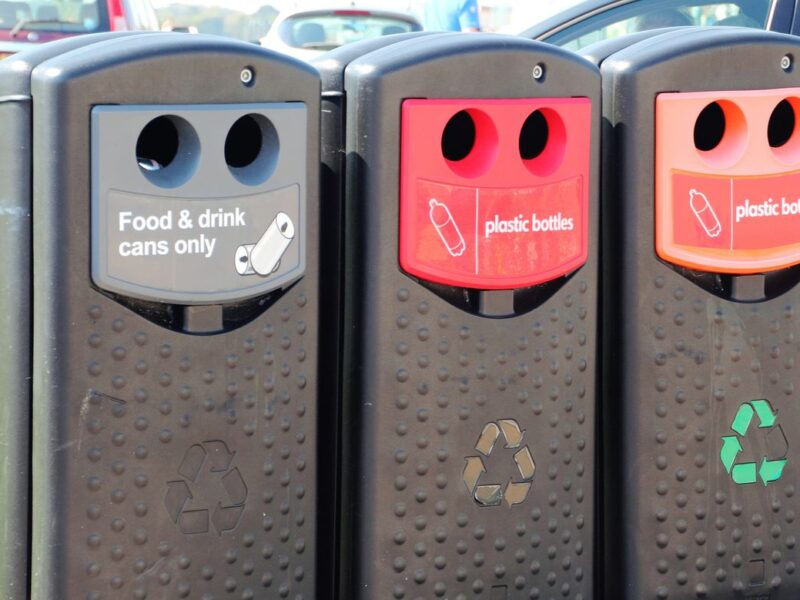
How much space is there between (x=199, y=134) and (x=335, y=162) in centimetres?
34

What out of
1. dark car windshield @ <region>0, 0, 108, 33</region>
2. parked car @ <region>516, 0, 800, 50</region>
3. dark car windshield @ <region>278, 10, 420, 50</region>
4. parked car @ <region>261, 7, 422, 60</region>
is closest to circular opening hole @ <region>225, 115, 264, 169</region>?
parked car @ <region>516, 0, 800, 50</region>

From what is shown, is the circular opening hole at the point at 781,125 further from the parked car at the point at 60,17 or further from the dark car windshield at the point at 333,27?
the dark car windshield at the point at 333,27

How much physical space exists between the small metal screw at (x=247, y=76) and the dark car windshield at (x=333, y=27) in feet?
31.3

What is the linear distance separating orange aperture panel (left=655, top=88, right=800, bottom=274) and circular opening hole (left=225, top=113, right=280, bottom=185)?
0.77 meters

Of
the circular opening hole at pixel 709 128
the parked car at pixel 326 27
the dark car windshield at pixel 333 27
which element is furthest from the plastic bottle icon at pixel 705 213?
the dark car windshield at pixel 333 27

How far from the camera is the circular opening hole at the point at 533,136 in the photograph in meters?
2.62

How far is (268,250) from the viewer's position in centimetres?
232

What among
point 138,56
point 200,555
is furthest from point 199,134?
point 200,555

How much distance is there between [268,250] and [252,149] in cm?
24

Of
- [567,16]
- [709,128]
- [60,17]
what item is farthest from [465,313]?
[60,17]

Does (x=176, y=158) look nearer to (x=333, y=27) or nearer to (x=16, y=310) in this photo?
(x=16, y=310)

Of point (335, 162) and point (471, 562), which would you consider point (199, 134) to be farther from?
point (471, 562)

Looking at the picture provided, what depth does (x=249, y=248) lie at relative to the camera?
→ 229cm

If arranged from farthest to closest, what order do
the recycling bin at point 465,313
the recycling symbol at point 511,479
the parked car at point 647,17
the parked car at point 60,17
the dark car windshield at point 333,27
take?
the dark car windshield at point 333,27 < the parked car at point 60,17 < the parked car at point 647,17 < the recycling symbol at point 511,479 < the recycling bin at point 465,313
